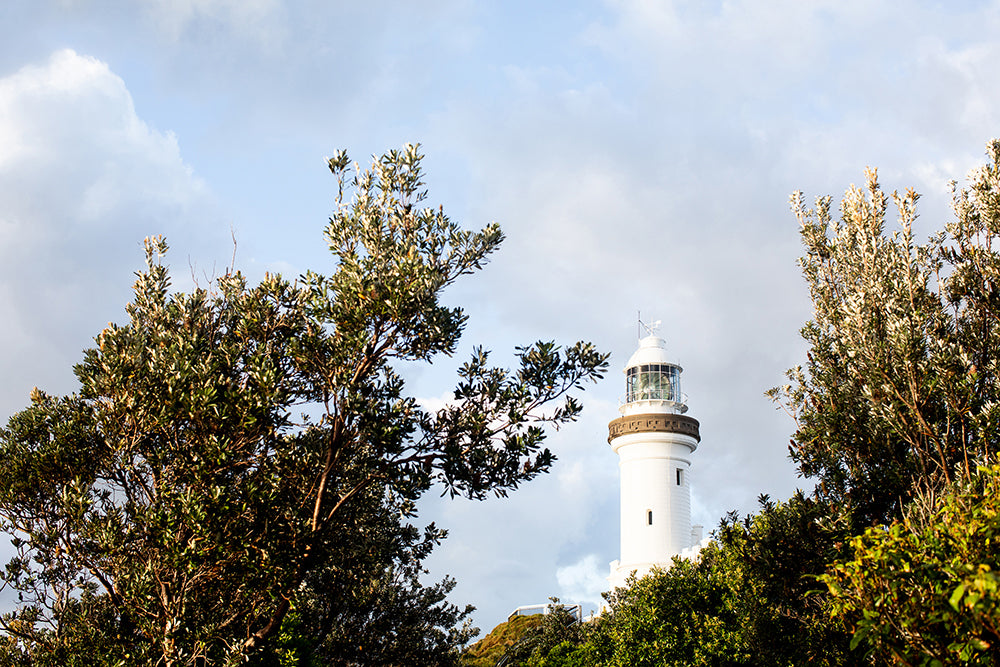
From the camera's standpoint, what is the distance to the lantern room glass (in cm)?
6769

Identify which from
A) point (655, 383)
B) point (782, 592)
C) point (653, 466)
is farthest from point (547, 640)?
point (782, 592)

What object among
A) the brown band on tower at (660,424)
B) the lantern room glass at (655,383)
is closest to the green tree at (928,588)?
the brown band on tower at (660,424)

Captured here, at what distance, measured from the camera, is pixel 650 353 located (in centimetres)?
6900

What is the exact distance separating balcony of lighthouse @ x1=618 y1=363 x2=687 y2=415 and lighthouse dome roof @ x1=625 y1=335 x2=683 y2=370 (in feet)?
0.79

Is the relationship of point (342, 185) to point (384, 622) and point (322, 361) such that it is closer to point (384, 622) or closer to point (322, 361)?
point (322, 361)

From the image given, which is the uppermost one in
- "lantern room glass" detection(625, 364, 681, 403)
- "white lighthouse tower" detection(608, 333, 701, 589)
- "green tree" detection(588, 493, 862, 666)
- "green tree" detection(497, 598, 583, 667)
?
"lantern room glass" detection(625, 364, 681, 403)

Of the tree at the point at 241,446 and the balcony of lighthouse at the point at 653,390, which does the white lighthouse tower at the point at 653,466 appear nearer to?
the balcony of lighthouse at the point at 653,390

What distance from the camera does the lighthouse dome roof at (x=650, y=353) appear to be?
68.4 m

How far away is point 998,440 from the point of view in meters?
14.5

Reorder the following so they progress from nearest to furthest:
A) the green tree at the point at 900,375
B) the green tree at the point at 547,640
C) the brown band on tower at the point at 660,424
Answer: the green tree at the point at 900,375
the green tree at the point at 547,640
the brown band on tower at the point at 660,424

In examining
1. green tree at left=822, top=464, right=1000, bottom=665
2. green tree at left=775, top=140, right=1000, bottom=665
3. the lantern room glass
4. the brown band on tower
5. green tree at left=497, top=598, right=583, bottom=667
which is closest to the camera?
green tree at left=822, top=464, right=1000, bottom=665

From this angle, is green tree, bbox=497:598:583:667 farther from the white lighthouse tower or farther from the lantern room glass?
the lantern room glass

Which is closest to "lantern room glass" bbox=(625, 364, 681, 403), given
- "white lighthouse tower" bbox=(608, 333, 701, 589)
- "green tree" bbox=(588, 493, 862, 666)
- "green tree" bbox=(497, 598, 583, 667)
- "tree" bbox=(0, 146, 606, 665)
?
"white lighthouse tower" bbox=(608, 333, 701, 589)

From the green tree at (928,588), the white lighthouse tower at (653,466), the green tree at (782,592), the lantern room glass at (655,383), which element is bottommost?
the green tree at (928,588)
